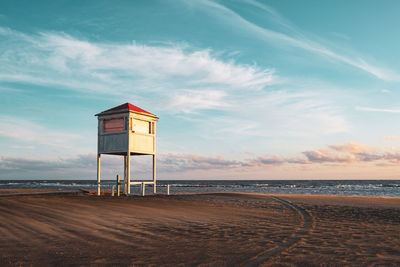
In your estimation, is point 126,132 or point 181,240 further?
point 126,132

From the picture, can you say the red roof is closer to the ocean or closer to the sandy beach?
the ocean

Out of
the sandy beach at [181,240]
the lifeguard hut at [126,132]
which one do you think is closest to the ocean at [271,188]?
the lifeguard hut at [126,132]

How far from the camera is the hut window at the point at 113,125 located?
20766mm

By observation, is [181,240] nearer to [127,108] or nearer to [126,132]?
[126,132]

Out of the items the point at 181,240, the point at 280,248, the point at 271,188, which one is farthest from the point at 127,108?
the point at 271,188

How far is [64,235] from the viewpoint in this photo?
8234mm

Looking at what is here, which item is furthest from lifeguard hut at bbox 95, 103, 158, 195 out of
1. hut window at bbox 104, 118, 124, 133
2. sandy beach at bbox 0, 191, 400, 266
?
sandy beach at bbox 0, 191, 400, 266

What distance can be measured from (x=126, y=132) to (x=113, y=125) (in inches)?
54.3

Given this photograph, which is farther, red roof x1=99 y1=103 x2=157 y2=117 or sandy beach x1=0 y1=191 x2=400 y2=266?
red roof x1=99 y1=103 x2=157 y2=117

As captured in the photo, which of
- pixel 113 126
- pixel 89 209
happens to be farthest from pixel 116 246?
pixel 113 126

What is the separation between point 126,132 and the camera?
2020 cm

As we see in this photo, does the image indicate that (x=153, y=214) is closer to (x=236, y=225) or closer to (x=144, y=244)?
(x=236, y=225)

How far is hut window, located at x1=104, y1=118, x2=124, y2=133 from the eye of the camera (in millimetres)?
20766

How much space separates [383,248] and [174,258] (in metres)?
4.63
